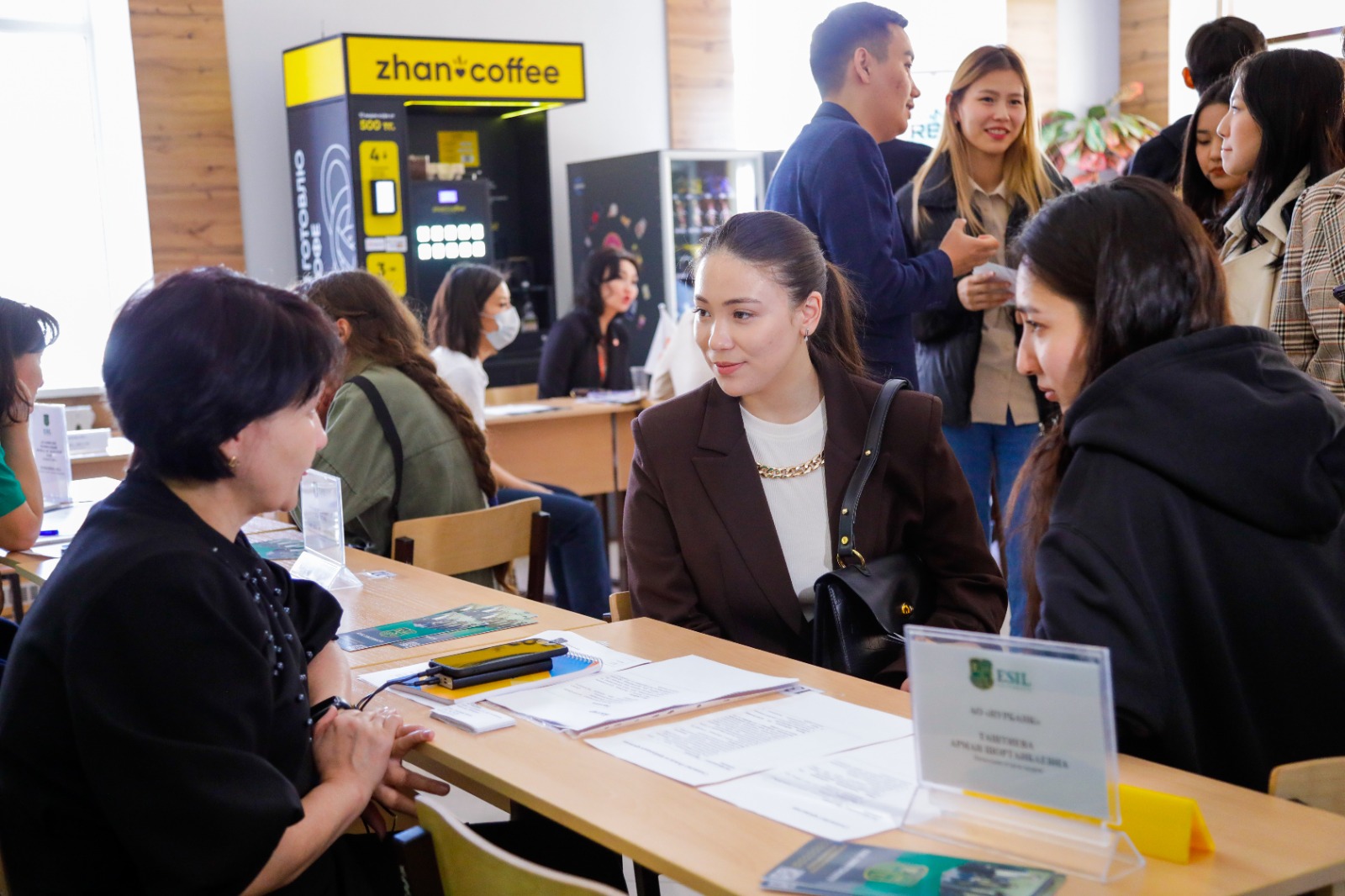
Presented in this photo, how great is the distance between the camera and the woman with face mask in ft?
15.1

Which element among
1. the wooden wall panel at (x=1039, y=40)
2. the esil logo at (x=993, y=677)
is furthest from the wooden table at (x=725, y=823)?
the wooden wall panel at (x=1039, y=40)

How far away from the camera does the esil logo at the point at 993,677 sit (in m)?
1.15

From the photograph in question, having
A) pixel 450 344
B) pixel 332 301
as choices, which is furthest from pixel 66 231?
pixel 332 301

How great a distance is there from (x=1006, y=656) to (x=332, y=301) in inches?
95.3

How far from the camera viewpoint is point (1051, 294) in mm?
1561

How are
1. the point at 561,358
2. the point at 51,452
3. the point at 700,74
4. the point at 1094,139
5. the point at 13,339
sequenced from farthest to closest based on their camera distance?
the point at 1094,139
the point at 700,74
the point at 561,358
the point at 51,452
the point at 13,339

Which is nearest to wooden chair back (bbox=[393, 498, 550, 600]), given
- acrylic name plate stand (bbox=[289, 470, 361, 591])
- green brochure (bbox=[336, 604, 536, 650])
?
acrylic name plate stand (bbox=[289, 470, 361, 591])

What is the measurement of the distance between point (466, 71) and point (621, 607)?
515 centimetres

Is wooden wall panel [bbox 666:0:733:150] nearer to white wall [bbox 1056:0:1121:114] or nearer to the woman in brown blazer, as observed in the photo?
white wall [bbox 1056:0:1121:114]

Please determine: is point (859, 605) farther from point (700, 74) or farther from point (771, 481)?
point (700, 74)

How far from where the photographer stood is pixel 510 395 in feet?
20.0

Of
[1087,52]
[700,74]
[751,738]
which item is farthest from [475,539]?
[1087,52]

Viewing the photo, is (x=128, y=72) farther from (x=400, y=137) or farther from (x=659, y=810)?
(x=659, y=810)

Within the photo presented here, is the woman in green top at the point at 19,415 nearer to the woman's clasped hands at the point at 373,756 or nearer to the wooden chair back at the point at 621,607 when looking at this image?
the wooden chair back at the point at 621,607
